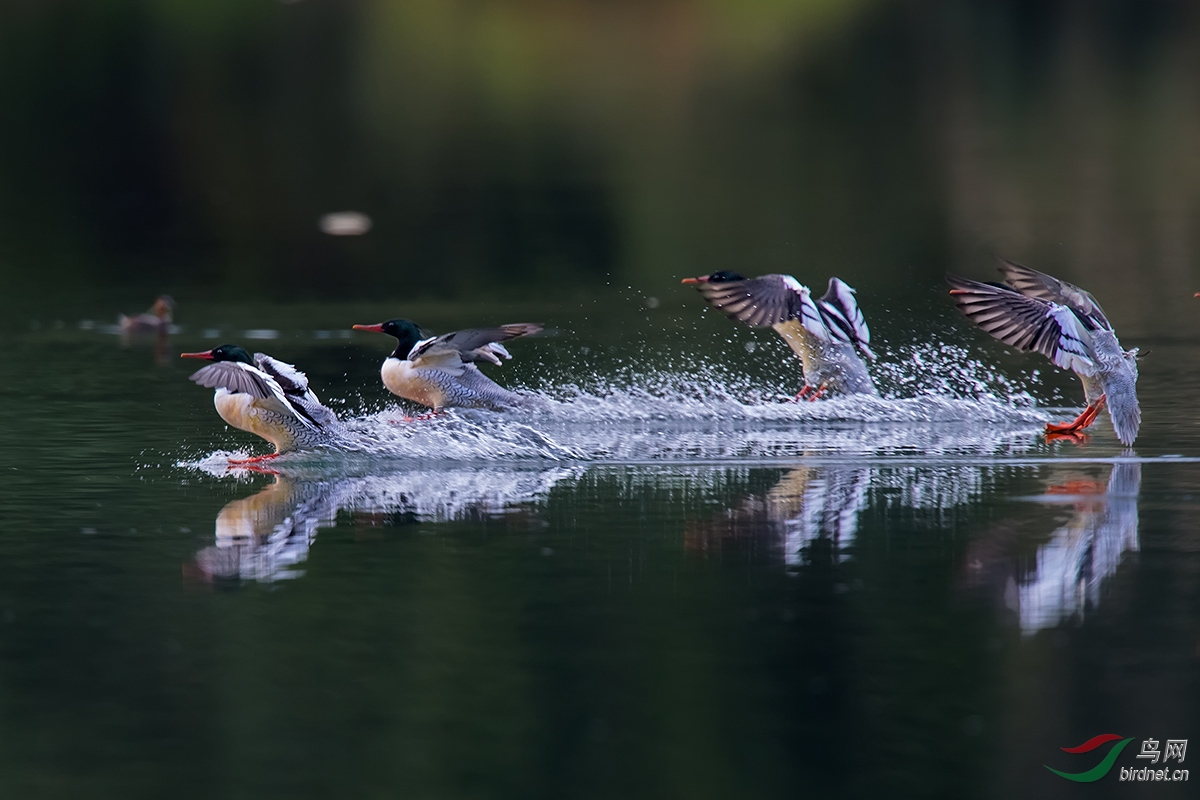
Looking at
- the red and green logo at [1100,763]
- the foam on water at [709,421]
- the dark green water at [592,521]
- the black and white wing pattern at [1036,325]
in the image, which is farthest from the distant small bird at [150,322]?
the red and green logo at [1100,763]

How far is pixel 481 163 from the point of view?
129 feet

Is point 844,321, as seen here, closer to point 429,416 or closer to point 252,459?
point 429,416

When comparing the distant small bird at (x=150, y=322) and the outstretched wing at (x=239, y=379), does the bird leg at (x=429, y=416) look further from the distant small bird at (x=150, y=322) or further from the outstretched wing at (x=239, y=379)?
the distant small bird at (x=150, y=322)

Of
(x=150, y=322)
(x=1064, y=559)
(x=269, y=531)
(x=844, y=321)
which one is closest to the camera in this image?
(x=1064, y=559)

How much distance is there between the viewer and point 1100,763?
6.05 meters

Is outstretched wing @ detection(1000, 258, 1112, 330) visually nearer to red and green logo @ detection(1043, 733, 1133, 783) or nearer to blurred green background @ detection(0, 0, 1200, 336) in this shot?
blurred green background @ detection(0, 0, 1200, 336)

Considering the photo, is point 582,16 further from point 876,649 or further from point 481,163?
point 876,649

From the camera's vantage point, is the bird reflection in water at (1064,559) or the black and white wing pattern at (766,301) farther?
the black and white wing pattern at (766,301)

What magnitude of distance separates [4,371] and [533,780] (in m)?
12.2

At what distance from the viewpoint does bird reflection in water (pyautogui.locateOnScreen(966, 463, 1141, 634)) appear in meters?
7.82

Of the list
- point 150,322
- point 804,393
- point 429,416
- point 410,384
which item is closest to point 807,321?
point 804,393

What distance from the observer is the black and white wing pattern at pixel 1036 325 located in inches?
493

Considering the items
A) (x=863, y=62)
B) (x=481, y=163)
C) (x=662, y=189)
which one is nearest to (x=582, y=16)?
(x=863, y=62)

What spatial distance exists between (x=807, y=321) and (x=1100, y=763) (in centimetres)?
872
